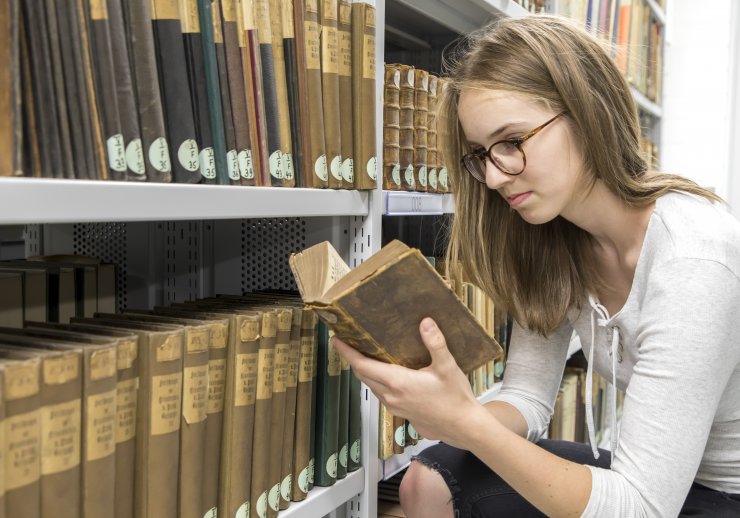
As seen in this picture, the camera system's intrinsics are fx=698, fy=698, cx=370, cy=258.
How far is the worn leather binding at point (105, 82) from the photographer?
69 cm

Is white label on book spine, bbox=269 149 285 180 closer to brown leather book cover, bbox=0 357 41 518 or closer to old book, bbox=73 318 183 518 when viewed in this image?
old book, bbox=73 318 183 518

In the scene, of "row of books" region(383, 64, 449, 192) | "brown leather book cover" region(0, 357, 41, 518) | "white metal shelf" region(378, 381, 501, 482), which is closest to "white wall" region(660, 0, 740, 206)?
"row of books" region(383, 64, 449, 192)

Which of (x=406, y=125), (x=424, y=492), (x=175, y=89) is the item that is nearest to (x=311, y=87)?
(x=175, y=89)

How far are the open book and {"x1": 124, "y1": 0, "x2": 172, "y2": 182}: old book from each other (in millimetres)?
188

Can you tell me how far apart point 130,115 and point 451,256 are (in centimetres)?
76

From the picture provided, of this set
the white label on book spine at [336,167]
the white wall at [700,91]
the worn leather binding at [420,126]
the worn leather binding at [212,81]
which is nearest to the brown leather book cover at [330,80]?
the white label on book spine at [336,167]

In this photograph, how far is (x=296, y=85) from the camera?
97 centimetres

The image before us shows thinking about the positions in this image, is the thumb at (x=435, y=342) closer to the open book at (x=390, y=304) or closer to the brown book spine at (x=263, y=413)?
the open book at (x=390, y=304)

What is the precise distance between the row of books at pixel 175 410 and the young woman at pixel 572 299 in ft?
0.48

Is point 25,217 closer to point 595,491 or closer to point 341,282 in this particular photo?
point 341,282

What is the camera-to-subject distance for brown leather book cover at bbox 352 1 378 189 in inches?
42.4

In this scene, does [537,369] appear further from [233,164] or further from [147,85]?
[147,85]

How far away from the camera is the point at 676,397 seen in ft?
2.98

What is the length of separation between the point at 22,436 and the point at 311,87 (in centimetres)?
59
